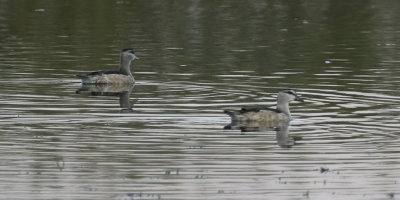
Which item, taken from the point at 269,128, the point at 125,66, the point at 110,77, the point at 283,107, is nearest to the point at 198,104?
the point at 283,107

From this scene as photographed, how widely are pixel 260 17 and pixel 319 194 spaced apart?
29745 mm

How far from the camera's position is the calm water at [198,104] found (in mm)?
15461

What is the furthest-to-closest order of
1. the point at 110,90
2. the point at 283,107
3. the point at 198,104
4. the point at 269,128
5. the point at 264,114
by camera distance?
the point at 110,90, the point at 198,104, the point at 283,107, the point at 264,114, the point at 269,128

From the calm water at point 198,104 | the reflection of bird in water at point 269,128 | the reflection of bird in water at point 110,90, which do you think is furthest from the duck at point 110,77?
the reflection of bird in water at point 269,128

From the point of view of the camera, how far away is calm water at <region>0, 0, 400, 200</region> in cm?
1546

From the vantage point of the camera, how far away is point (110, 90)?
2784 cm

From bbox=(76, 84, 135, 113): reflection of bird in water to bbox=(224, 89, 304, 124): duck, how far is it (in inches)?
139

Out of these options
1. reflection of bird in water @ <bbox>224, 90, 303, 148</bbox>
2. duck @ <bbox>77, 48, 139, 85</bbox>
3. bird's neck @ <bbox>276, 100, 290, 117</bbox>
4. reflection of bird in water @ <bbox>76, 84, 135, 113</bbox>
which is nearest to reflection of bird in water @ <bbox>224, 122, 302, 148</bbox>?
reflection of bird in water @ <bbox>224, 90, 303, 148</bbox>

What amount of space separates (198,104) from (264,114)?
228 centimetres

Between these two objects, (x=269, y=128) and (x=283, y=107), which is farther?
(x=283, y=107)

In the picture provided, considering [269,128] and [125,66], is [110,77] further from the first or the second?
[269,128]

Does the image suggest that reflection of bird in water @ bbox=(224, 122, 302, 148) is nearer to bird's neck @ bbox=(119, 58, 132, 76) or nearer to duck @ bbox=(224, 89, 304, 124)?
duck @ bbox=(224, 89, 304, 124)

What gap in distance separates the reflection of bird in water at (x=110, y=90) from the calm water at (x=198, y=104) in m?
0.13

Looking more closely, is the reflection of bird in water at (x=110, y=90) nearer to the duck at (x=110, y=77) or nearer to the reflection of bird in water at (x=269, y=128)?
the duck at (x=110, y=77)
